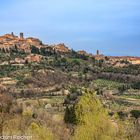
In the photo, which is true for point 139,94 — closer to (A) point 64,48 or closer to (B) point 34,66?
(B) point 34,66

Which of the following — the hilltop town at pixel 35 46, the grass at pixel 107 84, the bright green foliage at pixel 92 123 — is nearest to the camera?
Answer: the bright green foliage at pixel 92 123

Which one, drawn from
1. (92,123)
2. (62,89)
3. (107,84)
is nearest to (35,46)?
(107,84)

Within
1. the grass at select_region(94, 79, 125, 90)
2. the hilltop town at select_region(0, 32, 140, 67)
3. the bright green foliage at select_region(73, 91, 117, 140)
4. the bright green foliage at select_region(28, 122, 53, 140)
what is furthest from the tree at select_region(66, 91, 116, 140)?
the hilltop town at select_region(0, 32, 140, 67)

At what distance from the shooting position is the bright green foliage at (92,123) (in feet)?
91.0

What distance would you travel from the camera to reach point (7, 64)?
394 ft

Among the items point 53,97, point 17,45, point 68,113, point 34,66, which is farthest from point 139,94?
point 17,45

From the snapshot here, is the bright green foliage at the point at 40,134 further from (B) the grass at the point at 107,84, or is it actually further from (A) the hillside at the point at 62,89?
(B) the grass at the point at 107,84

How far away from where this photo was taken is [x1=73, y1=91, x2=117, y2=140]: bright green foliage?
27750 mm

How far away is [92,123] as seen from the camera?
28.8m

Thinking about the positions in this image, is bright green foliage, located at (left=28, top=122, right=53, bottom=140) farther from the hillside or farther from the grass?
the grass

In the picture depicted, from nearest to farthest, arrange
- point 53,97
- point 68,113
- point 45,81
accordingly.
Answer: point 68,113
point 53,97
point 45,81

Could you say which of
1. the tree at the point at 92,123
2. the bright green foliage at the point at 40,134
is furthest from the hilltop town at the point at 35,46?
the bright green foliage at the point at 40,134

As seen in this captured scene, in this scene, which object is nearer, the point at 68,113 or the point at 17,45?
the point at 68,113

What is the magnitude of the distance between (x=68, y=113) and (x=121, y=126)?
79.8 feet
